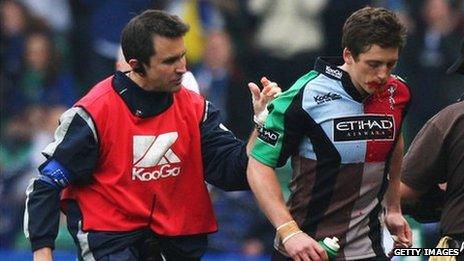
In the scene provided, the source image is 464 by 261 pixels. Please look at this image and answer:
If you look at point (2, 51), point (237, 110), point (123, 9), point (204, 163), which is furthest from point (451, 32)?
point (204, 163)

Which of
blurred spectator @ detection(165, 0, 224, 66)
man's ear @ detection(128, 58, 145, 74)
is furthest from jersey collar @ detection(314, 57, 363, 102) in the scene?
blurred spectator @ detection(165, 0, 224, 66)

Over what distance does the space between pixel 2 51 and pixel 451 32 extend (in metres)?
3.98

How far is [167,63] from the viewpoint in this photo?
688cm

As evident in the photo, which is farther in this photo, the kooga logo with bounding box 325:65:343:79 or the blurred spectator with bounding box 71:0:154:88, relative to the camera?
the blurred spectator with bounding box 71:0:154:88

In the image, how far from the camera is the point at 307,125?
6.44 meters

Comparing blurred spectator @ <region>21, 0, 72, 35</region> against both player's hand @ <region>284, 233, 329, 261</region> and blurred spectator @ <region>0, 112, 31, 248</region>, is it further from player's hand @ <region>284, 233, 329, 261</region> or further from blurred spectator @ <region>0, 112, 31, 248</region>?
player's hand @ <region>284, 233, 329, 261</region>

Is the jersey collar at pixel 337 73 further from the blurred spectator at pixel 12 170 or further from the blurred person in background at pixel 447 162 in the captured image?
the blurred spectator at pixel 12 170

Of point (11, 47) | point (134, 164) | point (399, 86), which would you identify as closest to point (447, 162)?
point (399, 86)

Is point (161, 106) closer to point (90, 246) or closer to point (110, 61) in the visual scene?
point (90, 246)

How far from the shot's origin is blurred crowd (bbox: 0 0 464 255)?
11797 mm

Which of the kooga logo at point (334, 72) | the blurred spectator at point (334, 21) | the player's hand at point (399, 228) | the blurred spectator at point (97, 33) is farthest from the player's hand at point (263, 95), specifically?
the blurred spectator at point (97, 33)

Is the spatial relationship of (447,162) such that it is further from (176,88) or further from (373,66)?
(176,88)

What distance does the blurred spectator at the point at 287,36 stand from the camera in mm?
11953

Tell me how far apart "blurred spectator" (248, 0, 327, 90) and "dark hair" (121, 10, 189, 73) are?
197 inches
